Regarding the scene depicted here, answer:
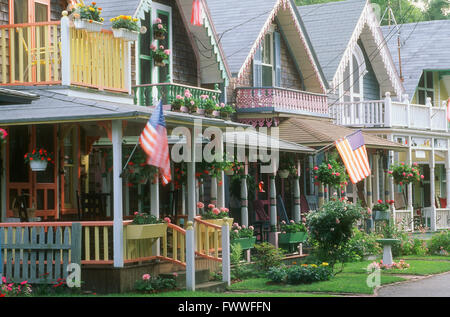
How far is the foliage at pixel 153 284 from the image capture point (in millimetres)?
16062

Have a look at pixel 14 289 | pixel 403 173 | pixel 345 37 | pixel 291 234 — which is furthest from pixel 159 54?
pixel 345 37

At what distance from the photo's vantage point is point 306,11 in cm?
3666

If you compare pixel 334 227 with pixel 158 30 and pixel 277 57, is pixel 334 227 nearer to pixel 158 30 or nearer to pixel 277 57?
pixel 158 30

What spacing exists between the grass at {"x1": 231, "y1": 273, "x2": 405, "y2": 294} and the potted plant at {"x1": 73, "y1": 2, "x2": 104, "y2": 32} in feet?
18.8

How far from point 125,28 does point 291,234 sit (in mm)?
7843

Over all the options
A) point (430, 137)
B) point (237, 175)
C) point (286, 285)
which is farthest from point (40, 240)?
point (430, 137)

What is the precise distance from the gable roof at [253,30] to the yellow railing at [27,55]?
8.75m

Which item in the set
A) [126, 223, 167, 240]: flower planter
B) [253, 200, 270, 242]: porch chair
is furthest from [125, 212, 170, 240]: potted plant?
[253, 200, 270, 242]: porch chair

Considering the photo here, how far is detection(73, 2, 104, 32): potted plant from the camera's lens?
1741cm

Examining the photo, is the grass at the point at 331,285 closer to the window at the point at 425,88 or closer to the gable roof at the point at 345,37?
the gable roof at the point at 345,37

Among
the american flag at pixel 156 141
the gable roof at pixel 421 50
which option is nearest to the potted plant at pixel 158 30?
the american flag at pixel 156 141

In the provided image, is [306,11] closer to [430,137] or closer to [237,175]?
[430,137]

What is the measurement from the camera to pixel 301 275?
57.5 feet

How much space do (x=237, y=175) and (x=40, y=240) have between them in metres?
7.89
